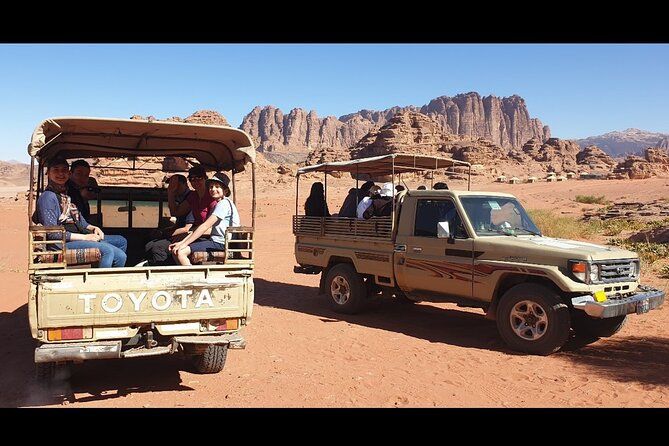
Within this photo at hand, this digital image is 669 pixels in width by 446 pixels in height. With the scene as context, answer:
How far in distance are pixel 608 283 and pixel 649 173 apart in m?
59.4

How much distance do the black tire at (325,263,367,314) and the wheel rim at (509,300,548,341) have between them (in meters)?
2.77

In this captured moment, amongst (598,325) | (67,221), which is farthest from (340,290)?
(67,221)

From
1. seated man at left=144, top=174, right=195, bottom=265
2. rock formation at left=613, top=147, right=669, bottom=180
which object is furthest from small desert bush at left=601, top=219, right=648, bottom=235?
rock formation at left=613, top=147, right=669, bottom=180

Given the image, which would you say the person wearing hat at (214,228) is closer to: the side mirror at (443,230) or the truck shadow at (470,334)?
the side mirror at (443,230)

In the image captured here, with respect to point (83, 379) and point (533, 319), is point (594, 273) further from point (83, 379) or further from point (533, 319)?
point (83, 379)

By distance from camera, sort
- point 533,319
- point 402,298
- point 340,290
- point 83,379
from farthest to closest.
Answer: point 340,290, point 402,298, point 533,319, point 83,379

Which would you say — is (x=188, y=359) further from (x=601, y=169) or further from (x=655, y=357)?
(x=601, y=169)

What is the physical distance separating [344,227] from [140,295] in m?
4.65

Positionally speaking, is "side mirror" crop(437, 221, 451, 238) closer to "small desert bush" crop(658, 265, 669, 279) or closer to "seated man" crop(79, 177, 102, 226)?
"seated man" crop(79, 177, 102, 226)

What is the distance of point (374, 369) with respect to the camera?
612 cm

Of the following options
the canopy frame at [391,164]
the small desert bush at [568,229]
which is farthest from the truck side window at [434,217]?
the small desert bush at [568,229]

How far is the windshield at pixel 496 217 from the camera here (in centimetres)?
745

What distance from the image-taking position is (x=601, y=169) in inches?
2958

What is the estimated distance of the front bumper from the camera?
609cm
